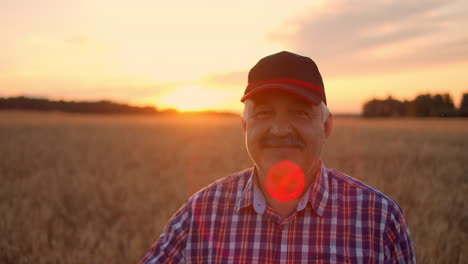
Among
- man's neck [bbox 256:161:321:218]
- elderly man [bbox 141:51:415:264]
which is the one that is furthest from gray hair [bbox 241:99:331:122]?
man's neck [bbox 256:161:321:218]

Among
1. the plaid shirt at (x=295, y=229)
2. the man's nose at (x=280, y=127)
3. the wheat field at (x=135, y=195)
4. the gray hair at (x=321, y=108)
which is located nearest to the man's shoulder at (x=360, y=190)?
the plaid shirt at (x=295, y=229)

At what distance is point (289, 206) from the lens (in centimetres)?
170

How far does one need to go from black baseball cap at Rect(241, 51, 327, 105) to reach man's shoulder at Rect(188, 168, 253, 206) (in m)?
0.46

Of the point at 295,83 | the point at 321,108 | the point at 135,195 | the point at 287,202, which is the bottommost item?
the point at 135,195

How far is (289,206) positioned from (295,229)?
125 mm

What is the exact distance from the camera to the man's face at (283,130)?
5.17 feet

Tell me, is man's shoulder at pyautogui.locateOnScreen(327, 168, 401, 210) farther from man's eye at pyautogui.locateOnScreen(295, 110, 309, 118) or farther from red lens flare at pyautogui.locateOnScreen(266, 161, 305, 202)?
man's eye at pyautogui.locateOnScreen(295, 110, 309, 118)

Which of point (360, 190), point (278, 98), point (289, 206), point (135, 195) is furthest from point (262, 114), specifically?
point (135, 195)

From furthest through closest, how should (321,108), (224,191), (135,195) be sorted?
(135,195), (224,191), (321,108)

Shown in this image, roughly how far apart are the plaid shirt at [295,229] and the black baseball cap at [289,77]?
17.3 inches

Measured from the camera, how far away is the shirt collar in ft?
5.28

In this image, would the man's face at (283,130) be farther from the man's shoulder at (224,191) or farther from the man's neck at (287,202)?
the man's shoulder at (224,191)

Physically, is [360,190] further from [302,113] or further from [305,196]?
[302,113]

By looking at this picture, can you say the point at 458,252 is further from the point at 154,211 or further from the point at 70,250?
the point at 70,250
